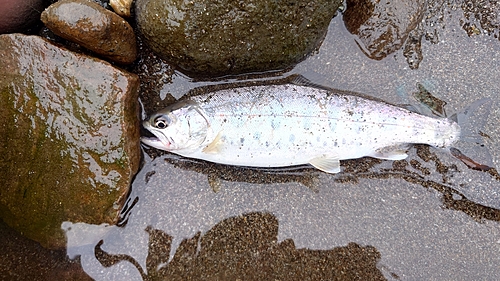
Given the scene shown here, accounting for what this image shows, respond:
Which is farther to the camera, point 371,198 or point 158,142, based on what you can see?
point 371,198

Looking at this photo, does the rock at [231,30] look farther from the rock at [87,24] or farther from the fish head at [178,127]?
the fish head at [178,127]

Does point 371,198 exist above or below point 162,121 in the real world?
below

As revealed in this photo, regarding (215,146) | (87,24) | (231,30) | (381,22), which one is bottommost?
(215,146)

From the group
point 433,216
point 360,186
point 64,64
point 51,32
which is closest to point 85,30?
point 64,64

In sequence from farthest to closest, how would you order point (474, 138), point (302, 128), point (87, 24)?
point (474, 138), point (302, 128), point (87, 24)

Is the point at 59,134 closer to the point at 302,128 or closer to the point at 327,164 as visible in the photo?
the point at 302,128

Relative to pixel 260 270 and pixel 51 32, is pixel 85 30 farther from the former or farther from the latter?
pixel 260 270

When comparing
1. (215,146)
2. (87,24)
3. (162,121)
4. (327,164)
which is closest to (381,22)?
(327,164)
